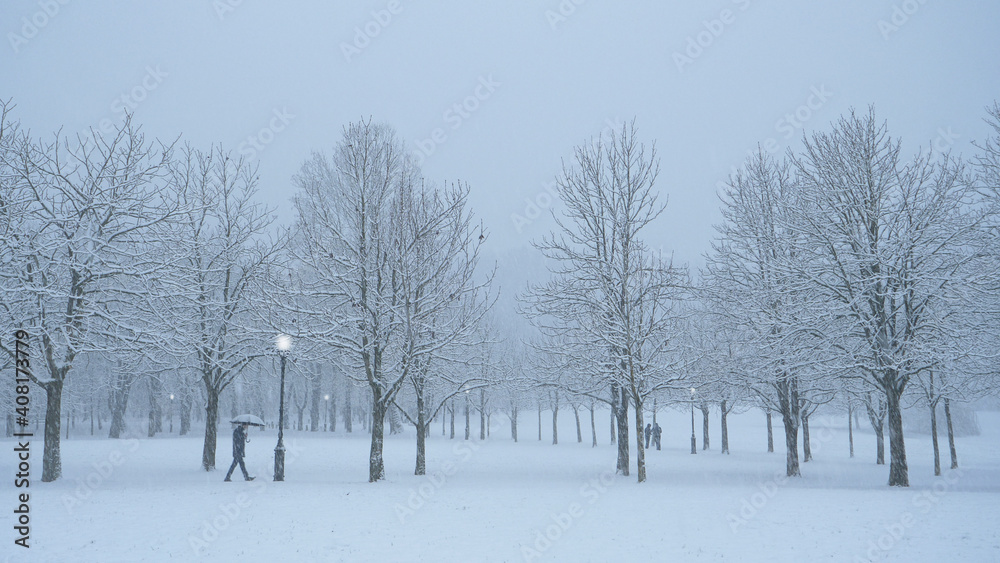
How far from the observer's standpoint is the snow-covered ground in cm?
836

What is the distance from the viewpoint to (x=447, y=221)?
64.6 ft

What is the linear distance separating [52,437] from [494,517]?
443 inches

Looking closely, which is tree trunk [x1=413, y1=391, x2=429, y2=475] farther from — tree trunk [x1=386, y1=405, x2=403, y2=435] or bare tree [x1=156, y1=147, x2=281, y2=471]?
tree trunk [x1=386, y1=405, x2=403, y2=435]

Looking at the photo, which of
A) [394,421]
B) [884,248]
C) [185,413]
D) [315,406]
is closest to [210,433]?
[884,248]

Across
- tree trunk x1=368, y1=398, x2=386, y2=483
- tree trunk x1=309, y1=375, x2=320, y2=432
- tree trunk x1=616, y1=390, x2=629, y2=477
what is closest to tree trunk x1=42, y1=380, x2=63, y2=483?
tree trunk x1=368, y1=398, x2=386, y2=483

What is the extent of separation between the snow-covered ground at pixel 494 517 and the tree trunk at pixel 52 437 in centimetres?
54

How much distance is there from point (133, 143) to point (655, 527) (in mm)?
15821

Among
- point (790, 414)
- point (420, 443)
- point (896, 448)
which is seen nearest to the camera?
point (896, 448)

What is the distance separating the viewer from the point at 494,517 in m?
10.9

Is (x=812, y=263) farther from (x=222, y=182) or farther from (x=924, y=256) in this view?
(x=222, y=182)

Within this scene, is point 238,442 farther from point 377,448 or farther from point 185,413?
point 185,413

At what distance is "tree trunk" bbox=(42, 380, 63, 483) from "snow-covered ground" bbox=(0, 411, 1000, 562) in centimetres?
54

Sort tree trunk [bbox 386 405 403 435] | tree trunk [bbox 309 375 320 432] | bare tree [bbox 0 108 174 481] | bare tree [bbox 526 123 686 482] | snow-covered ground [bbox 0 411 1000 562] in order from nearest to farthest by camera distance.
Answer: snow-covered ground [bbox 0 411 1000 562] < bare tree [bbox 0 108 174 481] < bare tree [bbox 526 123 686 482] < tree trunk [bbox 386 405 403 435] < tree trunk [bbox 309 375 320 432]

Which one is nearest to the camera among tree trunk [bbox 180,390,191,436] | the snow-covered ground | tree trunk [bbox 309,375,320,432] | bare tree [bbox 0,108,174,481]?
the snow-covered ground
